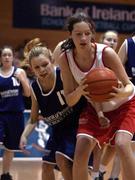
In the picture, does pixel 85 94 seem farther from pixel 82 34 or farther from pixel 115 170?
pixel 115 170

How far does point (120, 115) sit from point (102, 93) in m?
0.28

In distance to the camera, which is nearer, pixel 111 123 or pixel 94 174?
pixel 111 123

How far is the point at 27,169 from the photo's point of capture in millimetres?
5863

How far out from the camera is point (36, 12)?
31.8 feet

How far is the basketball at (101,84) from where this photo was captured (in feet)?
10.6

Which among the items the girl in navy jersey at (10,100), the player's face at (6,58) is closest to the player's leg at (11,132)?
the girl in navy jersey at (10,100)

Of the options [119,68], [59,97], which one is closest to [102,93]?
[119,68]

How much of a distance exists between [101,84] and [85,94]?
0.43 feet

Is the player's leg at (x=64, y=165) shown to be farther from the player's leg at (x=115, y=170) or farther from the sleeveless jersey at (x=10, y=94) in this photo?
the sleeveless jersey at (x=10, y=94)

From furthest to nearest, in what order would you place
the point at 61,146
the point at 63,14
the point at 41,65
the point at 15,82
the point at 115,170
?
the point at 63,14 < the point at 15,82 < the point at 115,170 < the point at 61,146 < the point at 41,65

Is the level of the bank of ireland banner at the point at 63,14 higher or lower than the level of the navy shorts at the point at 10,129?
higher

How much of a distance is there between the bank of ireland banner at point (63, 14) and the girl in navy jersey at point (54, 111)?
602 centimetres

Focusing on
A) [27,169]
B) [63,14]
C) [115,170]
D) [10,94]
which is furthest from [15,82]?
[63,14]

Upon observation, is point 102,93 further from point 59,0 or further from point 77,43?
point 59,0
